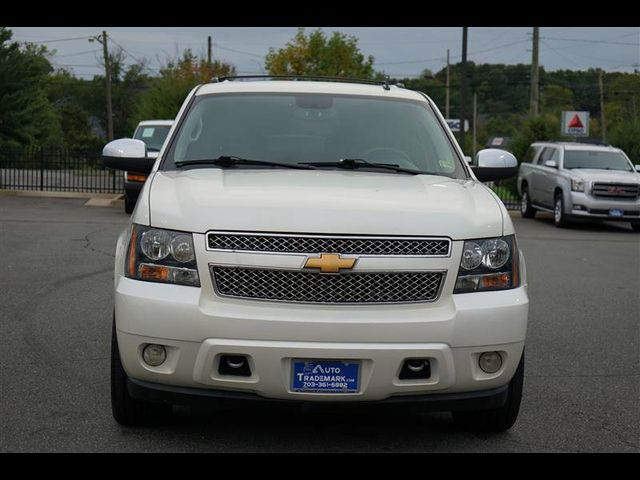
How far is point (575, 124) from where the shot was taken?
95.2 ft

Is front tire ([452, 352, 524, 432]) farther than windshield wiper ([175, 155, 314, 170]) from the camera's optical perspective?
No

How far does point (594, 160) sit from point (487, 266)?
18.1m

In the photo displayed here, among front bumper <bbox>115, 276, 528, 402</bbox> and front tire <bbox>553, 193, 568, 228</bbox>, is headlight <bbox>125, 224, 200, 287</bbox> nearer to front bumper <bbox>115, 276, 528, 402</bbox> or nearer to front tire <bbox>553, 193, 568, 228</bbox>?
front bumper <bbox>115, 276, 528, 402</bbox>

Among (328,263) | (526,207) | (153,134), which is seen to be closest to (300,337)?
(328,263)

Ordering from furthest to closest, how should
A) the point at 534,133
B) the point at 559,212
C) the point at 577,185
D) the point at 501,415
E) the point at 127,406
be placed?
the point at 534,133 → the point at 559,212 → the point at 577,185 → the point at 501,415 → the point at 127,406

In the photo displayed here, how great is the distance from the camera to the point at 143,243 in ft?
14.8

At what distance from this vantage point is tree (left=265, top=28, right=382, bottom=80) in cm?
4316

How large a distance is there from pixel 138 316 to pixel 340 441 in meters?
1.27

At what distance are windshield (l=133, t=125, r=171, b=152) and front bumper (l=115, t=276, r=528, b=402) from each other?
54.6ft

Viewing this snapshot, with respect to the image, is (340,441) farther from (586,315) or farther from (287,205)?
(586,315)

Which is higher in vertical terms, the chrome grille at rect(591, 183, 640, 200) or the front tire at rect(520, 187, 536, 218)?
the chrome grille at rect(591, 183, 640, 200)

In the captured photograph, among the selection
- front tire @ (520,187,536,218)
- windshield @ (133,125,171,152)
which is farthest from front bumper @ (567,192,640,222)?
windshield @ (133,125,171,152)

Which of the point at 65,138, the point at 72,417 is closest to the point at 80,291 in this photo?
the point at 72,417

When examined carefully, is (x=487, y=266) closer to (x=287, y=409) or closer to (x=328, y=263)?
(x=328, y=263)
